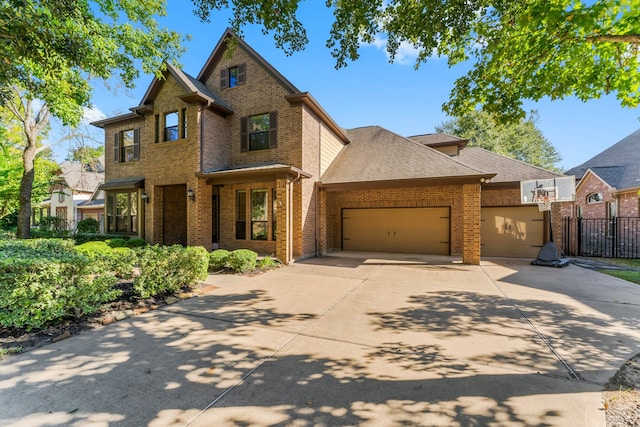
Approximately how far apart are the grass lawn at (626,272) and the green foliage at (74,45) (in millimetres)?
14736

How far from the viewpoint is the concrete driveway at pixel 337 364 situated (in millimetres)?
2482

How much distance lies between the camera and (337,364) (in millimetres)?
3283

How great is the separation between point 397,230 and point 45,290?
1192 cm

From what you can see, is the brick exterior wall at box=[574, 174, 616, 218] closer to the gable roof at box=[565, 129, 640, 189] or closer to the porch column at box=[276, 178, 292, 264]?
the gable roof at box=[565, 129, 640, 189]

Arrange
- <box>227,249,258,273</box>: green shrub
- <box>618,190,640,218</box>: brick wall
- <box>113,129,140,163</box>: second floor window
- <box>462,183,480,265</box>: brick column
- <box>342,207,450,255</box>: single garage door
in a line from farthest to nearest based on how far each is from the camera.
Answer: <box>113,129,140,163</box>: second floor window
<box>618,190,640,218</box>: brick wall
<box>342,207,450,255</box>: single garage door
<box>462,183,480,265</box>: brick column
<box>227,249,258,273</box>: green shrub

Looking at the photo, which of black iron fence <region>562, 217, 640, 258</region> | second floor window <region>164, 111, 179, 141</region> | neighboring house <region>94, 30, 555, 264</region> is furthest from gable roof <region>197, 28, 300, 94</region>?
black iron fence <region>562, 217, 640, 258</region>

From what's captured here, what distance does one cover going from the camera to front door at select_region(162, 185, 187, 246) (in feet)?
41.5

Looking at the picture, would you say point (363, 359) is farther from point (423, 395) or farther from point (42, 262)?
point (42, 262)

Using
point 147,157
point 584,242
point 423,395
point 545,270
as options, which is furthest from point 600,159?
point 147,157

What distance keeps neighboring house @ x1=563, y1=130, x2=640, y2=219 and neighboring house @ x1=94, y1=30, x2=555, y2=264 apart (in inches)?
226

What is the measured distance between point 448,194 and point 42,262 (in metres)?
13.0

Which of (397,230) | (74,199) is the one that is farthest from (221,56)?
(74,199)

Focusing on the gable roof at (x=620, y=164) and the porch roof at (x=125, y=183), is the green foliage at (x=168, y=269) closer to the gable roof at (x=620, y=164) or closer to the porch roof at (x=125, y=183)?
the porch roof at (x=125, y=183)

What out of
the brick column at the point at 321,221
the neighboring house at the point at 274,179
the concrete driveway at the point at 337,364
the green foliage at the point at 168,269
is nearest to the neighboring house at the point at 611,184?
the neighboring house at the point at 274,179
